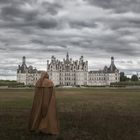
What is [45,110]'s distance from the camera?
10.1 metres

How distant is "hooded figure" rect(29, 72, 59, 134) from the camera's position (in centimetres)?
1006

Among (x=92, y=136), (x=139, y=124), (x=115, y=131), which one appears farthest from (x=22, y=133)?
(x=139, y=124)

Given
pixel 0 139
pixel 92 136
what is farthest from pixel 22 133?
pixel 92 136

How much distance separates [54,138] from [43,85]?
6.50ft

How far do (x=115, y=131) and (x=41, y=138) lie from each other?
327cm

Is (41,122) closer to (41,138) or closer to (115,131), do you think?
(41,138)

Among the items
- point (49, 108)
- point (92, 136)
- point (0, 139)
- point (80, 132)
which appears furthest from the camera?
point (80, 132)

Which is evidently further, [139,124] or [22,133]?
[139,124]

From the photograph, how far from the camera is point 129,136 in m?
11.9

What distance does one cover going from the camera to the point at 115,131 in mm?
12883

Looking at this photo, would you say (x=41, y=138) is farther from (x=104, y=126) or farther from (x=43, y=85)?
(x=104, y=126)

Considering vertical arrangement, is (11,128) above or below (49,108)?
below

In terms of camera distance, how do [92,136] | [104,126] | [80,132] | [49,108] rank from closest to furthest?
[49,108] → [92,136] → [80,132] → [104,126]

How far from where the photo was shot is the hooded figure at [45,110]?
10062mm
